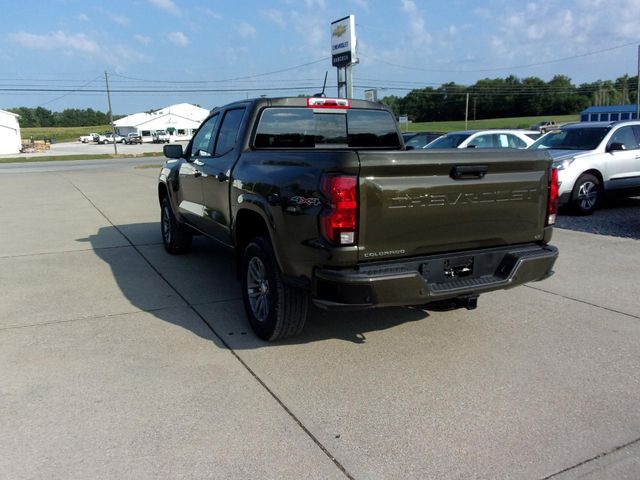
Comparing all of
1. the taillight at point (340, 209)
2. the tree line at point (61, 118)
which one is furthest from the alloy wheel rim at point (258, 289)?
the tree line at point (61, 118)

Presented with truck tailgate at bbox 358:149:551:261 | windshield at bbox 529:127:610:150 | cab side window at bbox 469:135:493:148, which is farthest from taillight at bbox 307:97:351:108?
cab side window at bbox 469:135:493:148

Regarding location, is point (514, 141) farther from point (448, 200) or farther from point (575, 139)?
point (448, 200)

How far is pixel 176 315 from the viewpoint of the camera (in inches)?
203

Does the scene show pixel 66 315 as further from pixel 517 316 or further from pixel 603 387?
pixel 603 387

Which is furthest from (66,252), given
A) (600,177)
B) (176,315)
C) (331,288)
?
(600,177)

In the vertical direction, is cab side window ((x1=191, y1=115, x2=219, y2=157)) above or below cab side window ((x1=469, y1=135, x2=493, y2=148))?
above

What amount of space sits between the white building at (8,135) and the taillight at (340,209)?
7761 centimetres

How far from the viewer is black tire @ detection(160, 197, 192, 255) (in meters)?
7.33

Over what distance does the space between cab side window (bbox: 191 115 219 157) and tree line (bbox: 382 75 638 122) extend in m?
111

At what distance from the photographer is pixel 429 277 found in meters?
3.70

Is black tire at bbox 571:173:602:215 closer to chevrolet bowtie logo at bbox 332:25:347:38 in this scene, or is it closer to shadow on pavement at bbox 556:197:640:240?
shadow on pavement at bbox 556:197:640:240

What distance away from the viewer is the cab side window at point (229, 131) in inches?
209

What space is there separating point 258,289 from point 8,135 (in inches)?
3033

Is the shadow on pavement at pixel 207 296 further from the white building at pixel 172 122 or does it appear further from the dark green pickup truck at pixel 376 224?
the white building at pixel 172 122
